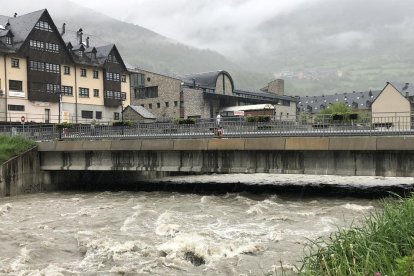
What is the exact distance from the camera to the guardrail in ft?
80.8

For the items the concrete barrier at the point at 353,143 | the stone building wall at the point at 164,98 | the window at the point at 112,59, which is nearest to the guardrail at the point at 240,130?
the concrete barrier at the point at 353,143

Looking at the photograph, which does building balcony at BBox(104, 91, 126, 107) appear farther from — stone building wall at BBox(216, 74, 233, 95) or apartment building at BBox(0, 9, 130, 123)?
stone building wall at BBox(216, 74, 233, 95)

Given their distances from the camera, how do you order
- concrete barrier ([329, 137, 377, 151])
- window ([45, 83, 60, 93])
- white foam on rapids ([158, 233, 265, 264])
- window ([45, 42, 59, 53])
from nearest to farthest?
white foam on rapids ([158, 233, 265, 264]), concrete barrier ([329, 137, 377, 151]), window ([45, 83, 60, 93]), window ([45, 42, 59, 53])

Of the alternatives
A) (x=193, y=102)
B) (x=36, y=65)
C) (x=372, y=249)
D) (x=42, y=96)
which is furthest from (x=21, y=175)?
(x=193, y=102)

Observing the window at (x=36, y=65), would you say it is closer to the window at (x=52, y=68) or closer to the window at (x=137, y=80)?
the window at (x=52, y=68)

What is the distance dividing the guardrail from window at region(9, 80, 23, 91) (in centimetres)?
1837

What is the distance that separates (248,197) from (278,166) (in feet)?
10.4

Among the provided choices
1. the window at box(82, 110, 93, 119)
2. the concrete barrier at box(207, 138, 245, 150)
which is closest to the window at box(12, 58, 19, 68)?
the window at box(82, 110, 93, 119)

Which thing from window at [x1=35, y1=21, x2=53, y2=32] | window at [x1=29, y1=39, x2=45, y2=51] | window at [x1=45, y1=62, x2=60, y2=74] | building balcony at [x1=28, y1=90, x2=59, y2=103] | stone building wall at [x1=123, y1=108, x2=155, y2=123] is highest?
window at [x1=35, y1=21, x2=53, y2=32]

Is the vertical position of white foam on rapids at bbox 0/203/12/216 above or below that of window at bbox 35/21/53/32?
below

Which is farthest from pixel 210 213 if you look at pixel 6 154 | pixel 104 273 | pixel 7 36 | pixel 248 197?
pixel 7 36

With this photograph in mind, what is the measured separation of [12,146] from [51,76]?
31.2 meters

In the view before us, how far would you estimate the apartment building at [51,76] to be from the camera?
5481 centimetres

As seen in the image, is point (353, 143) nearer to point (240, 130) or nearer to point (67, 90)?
point (240, 130)
